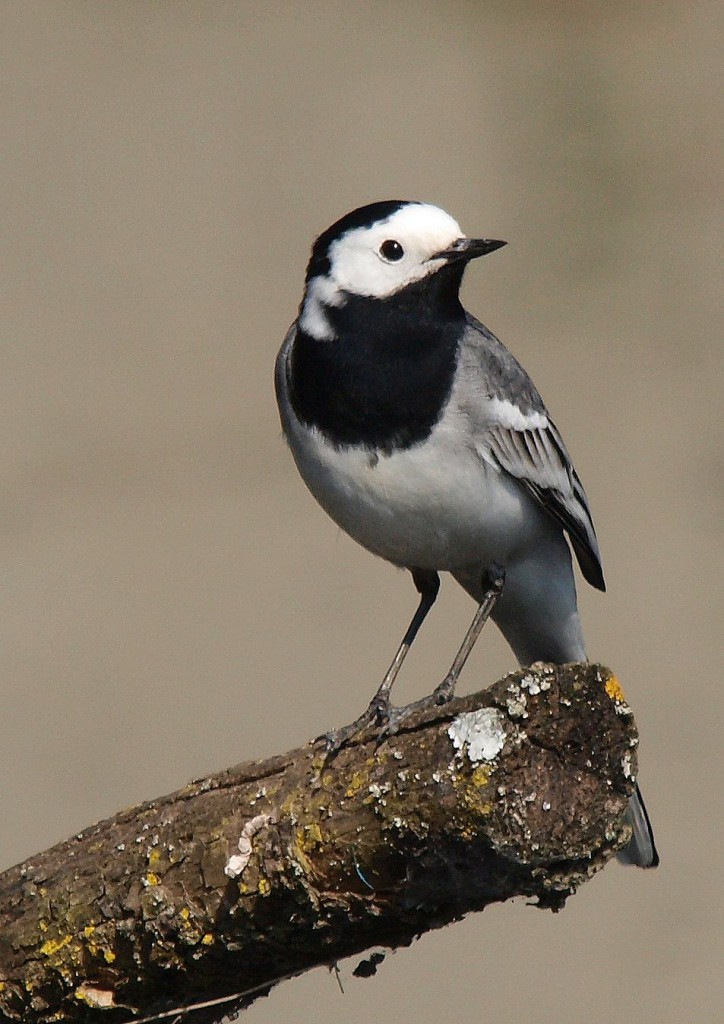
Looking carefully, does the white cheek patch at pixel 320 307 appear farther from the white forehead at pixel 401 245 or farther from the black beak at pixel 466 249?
the black beak at pixel 466 249

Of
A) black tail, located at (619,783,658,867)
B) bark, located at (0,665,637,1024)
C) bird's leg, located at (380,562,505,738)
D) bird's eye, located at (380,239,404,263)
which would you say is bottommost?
black tail, located at (619,783,658,867)

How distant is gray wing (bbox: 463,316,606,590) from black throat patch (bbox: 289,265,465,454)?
0.07 m

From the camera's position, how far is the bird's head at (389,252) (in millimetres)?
2295

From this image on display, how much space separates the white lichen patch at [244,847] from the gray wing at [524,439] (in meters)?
0.87

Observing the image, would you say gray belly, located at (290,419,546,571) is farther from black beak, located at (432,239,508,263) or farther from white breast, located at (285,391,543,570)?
black beak, located at (432,239,508,263)

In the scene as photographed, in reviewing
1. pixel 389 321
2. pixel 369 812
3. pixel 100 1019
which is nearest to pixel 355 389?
pixel 389 321

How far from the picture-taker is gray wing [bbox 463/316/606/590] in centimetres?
229

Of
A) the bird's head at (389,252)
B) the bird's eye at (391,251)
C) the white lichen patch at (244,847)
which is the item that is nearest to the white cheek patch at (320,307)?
the bird's head at (389,252)

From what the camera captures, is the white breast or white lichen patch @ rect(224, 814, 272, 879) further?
the white breast

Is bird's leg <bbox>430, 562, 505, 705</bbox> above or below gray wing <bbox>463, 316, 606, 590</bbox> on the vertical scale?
below

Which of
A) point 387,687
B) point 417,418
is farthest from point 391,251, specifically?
point 387,687

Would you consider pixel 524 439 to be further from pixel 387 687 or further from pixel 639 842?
pixel 639 842

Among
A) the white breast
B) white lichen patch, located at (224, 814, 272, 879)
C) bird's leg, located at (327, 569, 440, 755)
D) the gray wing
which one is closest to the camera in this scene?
white lichen patch, located at (224, 814, 272, 879)

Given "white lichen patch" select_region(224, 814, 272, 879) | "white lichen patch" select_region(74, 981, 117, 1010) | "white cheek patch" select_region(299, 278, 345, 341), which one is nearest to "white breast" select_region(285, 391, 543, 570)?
"white cheek patch" select_region(299, 278, 345, 341)
